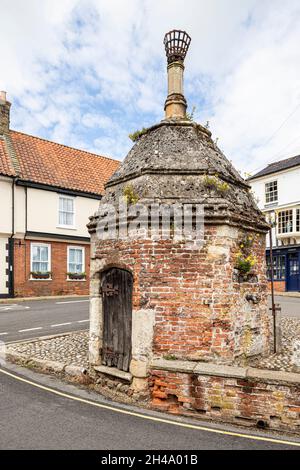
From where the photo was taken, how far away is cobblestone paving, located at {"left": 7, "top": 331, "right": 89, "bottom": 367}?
799cm

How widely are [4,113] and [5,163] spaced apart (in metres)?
3.58

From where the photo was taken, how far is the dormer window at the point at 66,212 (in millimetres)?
21969

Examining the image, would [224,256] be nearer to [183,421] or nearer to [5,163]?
[183,421]

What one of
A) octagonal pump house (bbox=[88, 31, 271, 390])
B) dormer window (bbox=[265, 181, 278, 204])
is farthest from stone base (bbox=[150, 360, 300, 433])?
dormer window (bbox=[265, 181, 278, 204])

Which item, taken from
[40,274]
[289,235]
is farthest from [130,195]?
[289,235]

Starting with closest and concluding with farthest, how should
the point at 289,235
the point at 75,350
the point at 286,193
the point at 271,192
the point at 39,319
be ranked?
the point at 75,350 → the point at 39,319 → the point at 289,235 → the point at 286,193 → the point at 271,192

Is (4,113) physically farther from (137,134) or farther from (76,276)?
(137,134)

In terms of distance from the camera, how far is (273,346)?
7.86 metres

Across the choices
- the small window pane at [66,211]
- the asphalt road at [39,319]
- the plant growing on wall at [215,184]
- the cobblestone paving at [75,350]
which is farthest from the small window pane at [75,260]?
the plant growing on wall at [215,184]

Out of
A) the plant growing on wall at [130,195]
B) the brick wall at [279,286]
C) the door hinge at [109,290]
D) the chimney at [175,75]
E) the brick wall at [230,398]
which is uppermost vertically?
the chimney at [175,75]

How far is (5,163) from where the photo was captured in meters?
20.0

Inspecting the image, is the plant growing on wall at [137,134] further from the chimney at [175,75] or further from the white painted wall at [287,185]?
the white painted wall at [287,185]

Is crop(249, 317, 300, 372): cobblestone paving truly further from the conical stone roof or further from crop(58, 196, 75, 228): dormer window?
crop(58, 196, 75, 228): dormer window

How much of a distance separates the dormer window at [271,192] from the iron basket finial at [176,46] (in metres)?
23.1
